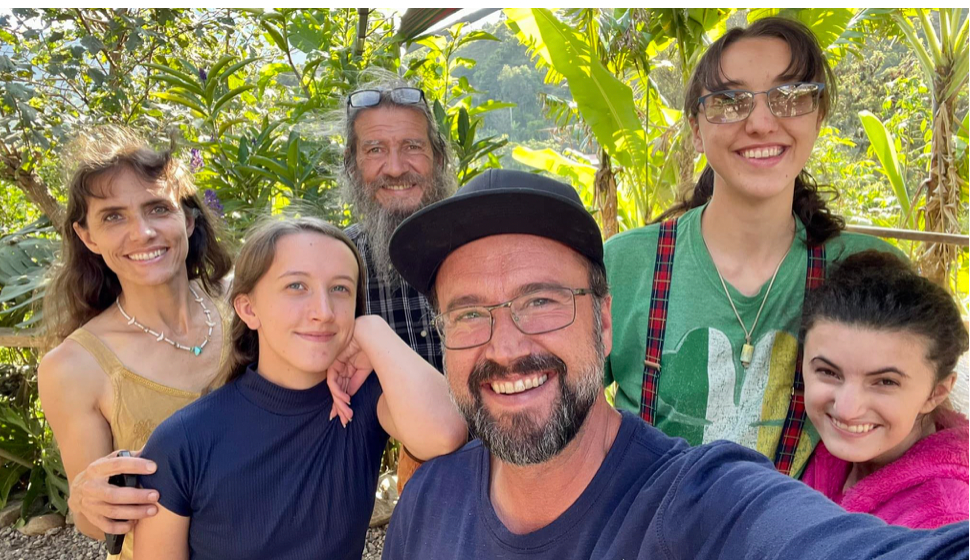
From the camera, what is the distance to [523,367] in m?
1.25

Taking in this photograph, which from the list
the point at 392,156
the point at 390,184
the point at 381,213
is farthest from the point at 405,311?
the point at 392,156

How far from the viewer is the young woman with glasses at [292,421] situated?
1.70 m

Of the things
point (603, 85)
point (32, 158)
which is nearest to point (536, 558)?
point (603, 85)

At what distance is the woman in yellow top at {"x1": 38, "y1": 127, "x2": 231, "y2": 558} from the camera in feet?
6.85

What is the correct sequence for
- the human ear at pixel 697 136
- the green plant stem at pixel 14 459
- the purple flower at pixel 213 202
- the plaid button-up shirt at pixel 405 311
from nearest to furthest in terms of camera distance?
the human ear at pixel 697 136, the plaid button-up shirt at pixel 405 311, the purple flower at pixel 213 202, the green plant stem at pixel 14 459

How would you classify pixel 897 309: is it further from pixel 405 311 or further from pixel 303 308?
pixel 405 311

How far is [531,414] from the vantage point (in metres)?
1.24

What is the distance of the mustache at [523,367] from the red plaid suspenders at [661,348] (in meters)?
0.57

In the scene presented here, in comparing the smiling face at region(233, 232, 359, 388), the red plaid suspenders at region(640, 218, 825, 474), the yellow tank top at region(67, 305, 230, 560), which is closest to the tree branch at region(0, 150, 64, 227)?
the yellow tank top at region(67, 305, 230, 560)

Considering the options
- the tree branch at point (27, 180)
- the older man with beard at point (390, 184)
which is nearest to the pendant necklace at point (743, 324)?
the older man with beard at point (390, 184)

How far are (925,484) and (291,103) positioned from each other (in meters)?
3.13

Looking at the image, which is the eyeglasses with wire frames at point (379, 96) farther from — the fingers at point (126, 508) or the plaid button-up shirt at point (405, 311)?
the fingers at point (126, 508)

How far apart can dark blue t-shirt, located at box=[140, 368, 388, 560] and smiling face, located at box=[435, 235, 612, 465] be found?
0.64 m

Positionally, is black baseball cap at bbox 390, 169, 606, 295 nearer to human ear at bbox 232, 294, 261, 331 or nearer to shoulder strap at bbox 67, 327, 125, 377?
human ear at bbox 232, 294, 261, 331
